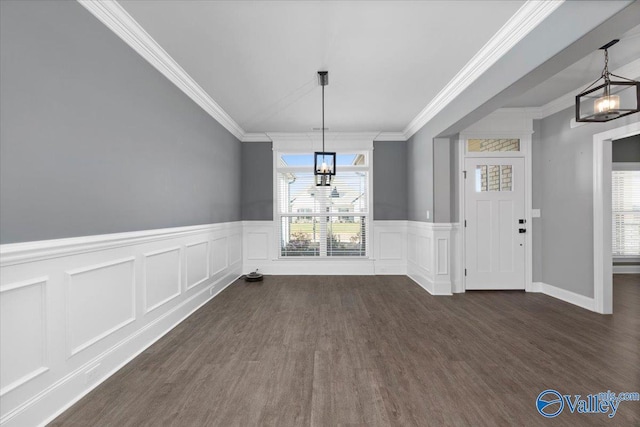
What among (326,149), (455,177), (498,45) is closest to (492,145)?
(455,177)

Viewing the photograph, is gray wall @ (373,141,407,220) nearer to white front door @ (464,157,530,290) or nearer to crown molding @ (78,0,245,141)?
white front door @ (464,157,530,290)

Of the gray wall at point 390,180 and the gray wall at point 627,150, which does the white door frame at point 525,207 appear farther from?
the gray wall at point 627,150

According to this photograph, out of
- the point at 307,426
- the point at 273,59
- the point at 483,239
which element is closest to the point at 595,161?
the point at 483,239

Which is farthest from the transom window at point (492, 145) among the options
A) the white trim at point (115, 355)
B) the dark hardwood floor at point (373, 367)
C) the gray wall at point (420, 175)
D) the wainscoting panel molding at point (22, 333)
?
the wainscoting panel molding at point (22, 333)

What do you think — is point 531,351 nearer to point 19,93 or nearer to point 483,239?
point 483,239

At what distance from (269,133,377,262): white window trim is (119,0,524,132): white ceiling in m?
1.61

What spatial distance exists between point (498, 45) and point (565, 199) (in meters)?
2.75

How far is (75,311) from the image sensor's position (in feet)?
6.39

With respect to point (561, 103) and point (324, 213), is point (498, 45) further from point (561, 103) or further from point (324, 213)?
point (324, 213)

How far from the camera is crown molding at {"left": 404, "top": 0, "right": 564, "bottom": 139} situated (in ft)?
7.11

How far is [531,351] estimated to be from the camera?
262cm

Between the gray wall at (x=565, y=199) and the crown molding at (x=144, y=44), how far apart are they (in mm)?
5034

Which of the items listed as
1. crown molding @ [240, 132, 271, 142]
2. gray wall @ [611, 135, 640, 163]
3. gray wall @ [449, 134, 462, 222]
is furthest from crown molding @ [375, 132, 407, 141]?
gray wall @ [611, 135, 640, 163]

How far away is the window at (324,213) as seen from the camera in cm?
601
